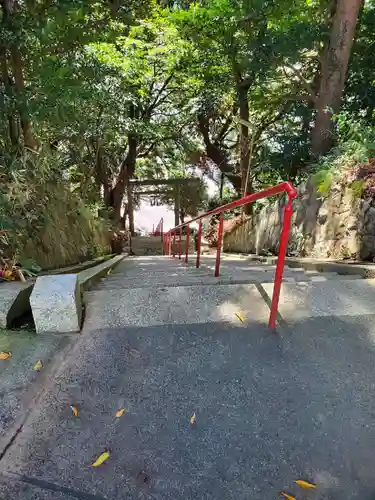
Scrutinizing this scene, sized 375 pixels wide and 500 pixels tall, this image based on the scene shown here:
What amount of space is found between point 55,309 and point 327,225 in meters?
4.29

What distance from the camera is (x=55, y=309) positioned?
220 centimetres

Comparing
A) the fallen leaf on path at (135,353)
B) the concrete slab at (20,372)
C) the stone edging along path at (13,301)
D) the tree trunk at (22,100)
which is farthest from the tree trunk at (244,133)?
the concrete slab at (20,372)

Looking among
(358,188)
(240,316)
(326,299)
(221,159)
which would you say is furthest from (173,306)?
→ (221,159)

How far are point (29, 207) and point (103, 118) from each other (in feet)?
17.5

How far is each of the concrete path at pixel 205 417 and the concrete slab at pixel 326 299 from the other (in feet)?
0.48

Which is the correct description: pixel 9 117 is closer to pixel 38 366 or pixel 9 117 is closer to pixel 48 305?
pixel 48 305

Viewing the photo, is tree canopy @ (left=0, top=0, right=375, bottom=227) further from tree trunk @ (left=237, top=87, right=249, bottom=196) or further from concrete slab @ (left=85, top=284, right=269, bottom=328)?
concrete slab @ (left=85, top=284, right=269, bottom=328)

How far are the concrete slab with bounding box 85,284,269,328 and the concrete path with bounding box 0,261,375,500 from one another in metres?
0.08

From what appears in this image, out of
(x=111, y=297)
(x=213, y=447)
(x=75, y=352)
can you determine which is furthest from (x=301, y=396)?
(x=111, y=297)

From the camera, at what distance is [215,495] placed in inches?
52.0

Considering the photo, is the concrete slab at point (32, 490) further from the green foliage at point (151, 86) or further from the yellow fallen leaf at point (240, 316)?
the green foliage at point (151, 86)

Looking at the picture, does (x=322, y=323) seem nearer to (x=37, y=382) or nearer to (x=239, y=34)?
(x=37, y=382)

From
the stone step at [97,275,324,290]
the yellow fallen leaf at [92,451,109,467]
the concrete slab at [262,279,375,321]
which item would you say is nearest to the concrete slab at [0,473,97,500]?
the yellow fallen leaf at [92,451,109,467]

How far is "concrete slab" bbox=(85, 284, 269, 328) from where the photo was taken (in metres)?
2.36
